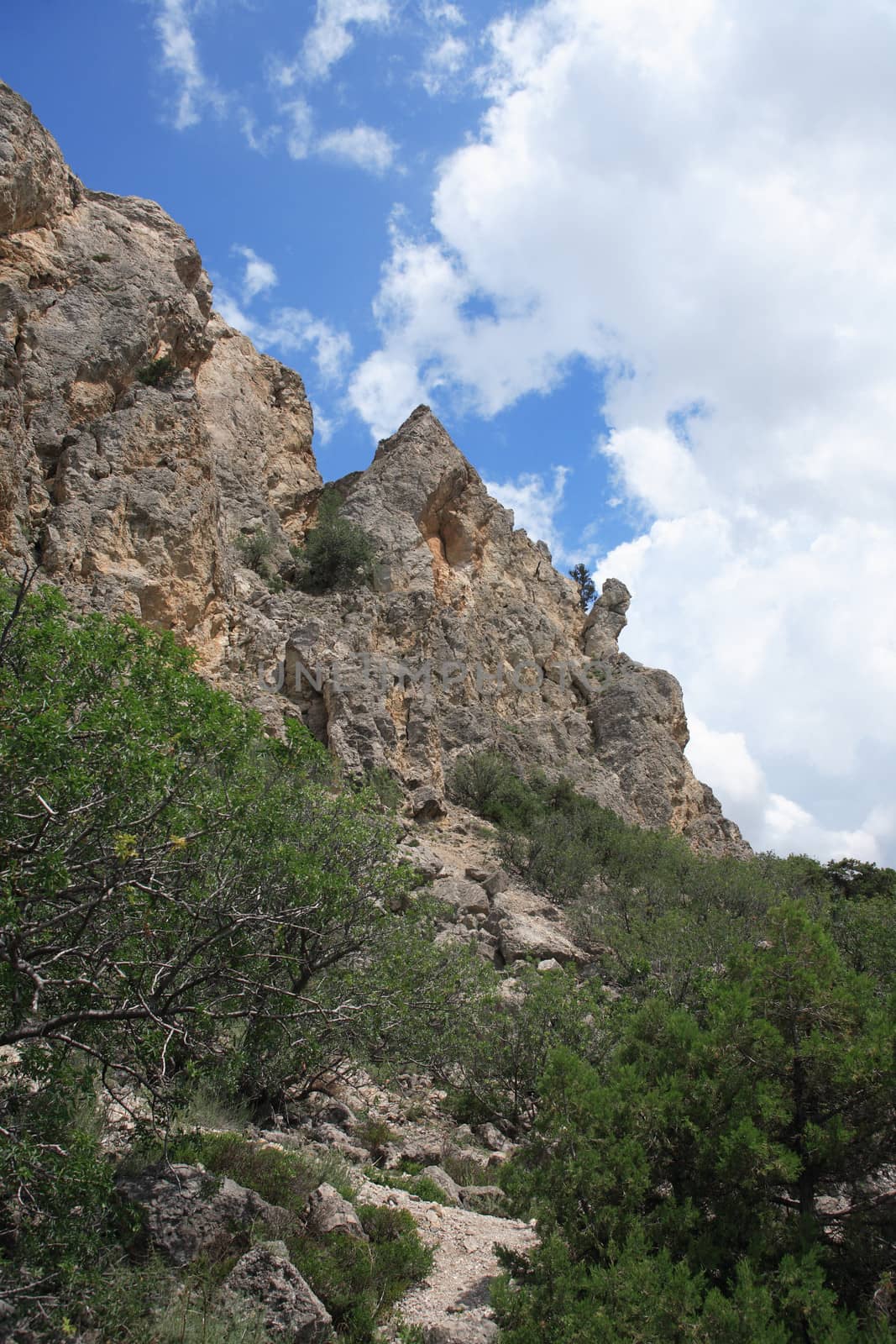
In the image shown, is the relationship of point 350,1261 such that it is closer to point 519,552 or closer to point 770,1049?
point 770,1049

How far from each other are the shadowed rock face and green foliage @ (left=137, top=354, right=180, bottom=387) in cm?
7

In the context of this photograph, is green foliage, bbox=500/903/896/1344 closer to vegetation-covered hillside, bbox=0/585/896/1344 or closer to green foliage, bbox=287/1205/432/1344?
vegetation-covered hillside, bbox=0/585/896/1344

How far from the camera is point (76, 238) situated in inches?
866

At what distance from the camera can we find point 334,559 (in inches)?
1074

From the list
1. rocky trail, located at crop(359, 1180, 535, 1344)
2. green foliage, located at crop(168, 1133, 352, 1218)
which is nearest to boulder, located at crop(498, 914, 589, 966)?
rocky trail, located at crop(359, 1180, 535, 1344)

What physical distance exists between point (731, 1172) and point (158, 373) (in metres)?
22.2

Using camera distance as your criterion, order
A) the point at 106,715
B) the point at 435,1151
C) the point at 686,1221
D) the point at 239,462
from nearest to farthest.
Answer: the point at 106,715 < the point at 686,1221 < the point at 435,1151 < the point at 239,462

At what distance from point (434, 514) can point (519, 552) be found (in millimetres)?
5316

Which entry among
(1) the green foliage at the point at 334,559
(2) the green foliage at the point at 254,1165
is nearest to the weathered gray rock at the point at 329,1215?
(2) the green foliage at the point at 254,1165

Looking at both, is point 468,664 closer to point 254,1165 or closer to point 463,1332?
point 254,1165

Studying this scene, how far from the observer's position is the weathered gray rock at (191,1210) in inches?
218

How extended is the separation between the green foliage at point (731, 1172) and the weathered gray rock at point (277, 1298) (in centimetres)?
125

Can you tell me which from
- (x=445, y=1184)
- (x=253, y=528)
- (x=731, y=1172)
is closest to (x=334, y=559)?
(x=253, y=528)

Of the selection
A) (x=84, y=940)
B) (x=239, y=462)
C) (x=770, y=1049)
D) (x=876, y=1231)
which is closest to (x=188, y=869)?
(x=84, y=940)
